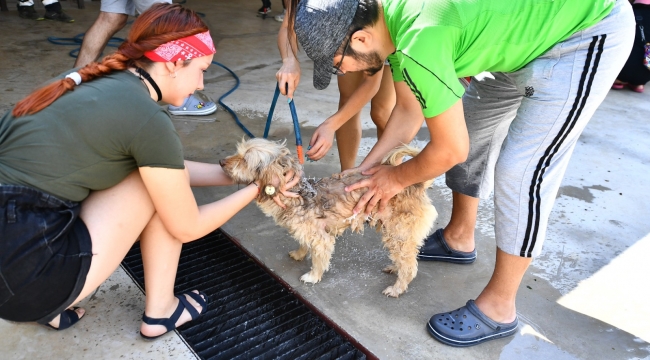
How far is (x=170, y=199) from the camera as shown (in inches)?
77.4

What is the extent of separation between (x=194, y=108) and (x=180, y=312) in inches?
110

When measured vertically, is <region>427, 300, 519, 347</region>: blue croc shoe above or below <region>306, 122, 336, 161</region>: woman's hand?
below

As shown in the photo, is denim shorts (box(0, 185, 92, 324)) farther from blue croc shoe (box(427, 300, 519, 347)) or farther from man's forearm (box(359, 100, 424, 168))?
blue croc shoe (box(427, 300, 519, 347))

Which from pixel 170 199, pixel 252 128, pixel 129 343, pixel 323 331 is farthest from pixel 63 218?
pixel 252 128

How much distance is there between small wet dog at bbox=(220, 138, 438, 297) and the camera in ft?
8.67

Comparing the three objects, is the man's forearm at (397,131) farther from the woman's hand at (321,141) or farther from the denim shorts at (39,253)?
the denim shorts at (39,253)

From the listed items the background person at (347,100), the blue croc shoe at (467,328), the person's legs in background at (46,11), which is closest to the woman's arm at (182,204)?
the background person at (347,100)

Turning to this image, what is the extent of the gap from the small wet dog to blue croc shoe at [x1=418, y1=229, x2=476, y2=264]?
1.09 ft

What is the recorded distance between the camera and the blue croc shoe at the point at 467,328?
247 centimetres

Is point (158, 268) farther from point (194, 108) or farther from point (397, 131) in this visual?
point (194, 108)

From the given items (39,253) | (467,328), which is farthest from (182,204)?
(467,328)

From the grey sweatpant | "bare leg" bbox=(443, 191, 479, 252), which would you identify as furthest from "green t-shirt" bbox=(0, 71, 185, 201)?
"bare leg" bbox=(443, 191, 479, 252)

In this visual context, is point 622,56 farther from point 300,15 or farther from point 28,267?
point 28,267

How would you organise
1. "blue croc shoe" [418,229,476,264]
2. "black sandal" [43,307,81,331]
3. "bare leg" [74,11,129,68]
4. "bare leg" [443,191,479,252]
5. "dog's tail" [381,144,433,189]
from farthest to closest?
"bare leg" [74,11,129,68]
"blue croc shoe" [418,229,476,264]
"bare leg" [443,191,479,252]
"dog's tail" [381,144,433,189]
"black sandal" [43,307,81,331]
